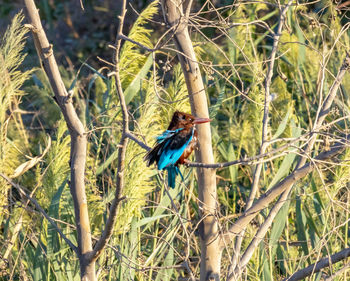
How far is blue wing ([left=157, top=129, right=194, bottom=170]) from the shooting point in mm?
2150

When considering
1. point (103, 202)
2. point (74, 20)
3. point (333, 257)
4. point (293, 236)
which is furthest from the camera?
point (74, 20)

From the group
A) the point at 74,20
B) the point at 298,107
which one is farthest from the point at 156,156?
the point at 74,20

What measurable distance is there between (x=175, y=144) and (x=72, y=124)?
1.68 feet

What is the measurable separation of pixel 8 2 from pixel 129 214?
17.1ft

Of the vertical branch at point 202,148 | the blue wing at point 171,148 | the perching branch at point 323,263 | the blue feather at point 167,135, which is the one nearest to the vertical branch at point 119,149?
the vertical branch at point 202,148

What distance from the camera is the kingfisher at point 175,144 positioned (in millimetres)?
2146

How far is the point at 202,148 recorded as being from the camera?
6.36 feet

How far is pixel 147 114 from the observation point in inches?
89.0

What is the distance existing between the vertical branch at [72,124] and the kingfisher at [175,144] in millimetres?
324

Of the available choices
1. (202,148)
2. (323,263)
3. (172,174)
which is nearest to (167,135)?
(172,174)

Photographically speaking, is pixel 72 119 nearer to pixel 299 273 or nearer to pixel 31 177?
pixel 299 273

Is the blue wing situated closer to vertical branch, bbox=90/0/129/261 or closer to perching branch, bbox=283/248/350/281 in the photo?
vertical branch, bbox=90/0/129/261

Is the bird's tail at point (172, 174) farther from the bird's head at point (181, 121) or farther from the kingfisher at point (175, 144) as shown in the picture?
the bird's head at point (181, 121)

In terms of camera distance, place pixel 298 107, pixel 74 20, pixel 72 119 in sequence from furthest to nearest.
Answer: pixel 74 20 < pixel 298 107 < pixel 72 119
